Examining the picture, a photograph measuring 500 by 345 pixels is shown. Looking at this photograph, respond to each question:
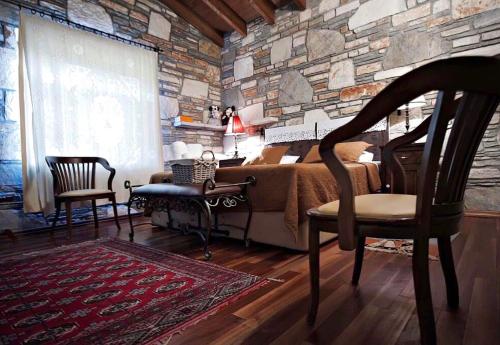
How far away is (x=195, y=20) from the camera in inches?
187

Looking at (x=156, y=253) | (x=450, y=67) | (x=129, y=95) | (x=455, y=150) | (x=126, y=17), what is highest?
(x=126, y=17)

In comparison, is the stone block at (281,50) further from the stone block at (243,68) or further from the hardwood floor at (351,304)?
the hardwood floor at (351,304)

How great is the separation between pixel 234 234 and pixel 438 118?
180 cm

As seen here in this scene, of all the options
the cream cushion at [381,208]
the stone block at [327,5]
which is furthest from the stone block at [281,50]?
the cream cushion at [381,208]

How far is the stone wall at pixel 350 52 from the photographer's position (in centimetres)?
294

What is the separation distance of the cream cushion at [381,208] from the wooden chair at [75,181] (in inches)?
98.7

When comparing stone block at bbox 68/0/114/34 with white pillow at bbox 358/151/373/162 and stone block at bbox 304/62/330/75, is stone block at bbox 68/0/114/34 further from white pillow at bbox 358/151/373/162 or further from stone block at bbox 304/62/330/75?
white pillow at bbox 358/151/373/162

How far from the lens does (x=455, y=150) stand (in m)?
0.81

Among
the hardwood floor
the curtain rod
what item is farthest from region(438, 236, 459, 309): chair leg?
the curtain rod

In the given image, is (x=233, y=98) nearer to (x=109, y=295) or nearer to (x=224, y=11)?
(x=224, y=11)

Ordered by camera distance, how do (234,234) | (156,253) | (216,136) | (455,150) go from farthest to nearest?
(216,136) → (234,234) → (156,253) → (455,150)

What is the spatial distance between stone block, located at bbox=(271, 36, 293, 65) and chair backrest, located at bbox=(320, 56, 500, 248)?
389 centimetres

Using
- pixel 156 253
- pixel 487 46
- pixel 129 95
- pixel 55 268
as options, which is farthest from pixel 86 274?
pixel 487 46

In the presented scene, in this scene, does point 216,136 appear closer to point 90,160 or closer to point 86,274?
point 90,160
